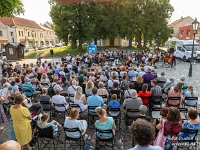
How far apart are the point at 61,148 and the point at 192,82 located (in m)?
10.3

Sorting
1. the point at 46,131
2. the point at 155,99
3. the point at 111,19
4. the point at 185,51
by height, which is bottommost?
the point at 46,131

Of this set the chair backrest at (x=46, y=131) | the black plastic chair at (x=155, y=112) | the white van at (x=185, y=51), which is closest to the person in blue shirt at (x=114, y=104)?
the black plastic chair at (x=155, y=112)

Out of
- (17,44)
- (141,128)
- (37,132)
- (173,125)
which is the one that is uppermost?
(17,44)

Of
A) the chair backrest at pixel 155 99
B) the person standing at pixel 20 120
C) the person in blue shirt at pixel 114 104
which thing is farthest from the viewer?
the chair backrest at pixel 155 99

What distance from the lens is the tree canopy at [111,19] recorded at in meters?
28.6

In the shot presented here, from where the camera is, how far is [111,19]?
104 ft

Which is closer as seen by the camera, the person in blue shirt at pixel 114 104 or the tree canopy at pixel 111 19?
the person in blue shirt at pixel 114 104

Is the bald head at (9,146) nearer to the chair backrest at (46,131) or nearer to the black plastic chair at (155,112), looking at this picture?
the chair backrest at (46,131)

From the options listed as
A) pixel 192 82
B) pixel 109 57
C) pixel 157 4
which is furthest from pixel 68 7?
pixel 192 82

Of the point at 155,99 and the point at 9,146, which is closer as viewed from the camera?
the point at 9,146

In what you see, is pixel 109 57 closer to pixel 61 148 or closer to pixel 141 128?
pixel 61 148

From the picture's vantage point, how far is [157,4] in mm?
30109

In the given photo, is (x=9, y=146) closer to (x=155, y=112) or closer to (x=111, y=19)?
(x=155, y=112)

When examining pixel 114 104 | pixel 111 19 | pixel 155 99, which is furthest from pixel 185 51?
pixel 114 104
